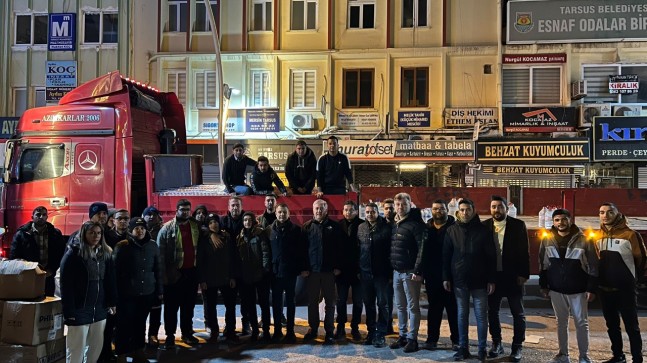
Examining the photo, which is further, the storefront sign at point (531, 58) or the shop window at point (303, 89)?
the shop window at point (303, 89)

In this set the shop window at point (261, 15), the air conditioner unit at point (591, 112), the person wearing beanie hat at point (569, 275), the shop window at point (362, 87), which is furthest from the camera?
the shop window at point (261, 15)

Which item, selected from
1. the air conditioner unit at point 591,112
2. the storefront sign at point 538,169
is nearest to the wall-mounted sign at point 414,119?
the storefront sign at point 538,169

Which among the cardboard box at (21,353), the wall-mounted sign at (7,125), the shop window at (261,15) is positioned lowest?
the cardboard box at (21,353)

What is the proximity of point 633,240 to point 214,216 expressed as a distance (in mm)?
4906

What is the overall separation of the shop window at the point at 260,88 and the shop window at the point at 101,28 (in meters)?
5.79

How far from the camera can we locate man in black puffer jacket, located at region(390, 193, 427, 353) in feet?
20.5

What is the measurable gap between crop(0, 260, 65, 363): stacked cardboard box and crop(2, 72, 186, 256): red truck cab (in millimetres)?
3600

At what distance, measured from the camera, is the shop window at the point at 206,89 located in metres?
19.0

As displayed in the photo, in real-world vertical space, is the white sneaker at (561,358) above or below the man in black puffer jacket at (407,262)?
below

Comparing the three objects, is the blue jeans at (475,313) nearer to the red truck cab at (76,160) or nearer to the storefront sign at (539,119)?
the red truck cab at (76,160)

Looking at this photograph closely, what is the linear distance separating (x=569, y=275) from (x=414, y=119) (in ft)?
43.2

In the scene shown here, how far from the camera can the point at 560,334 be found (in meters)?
5.79

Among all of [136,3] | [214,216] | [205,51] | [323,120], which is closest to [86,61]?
[136,3]

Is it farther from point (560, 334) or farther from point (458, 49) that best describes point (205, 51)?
point (560, 334)
